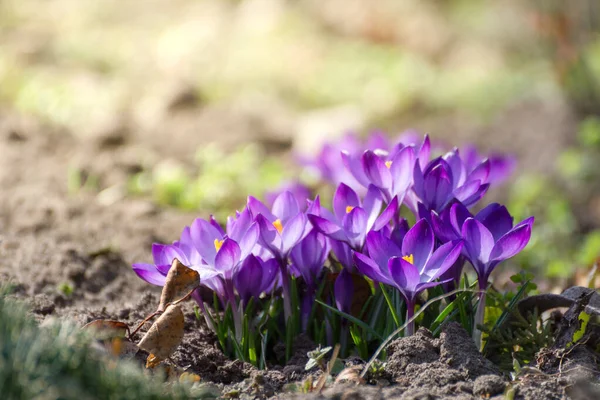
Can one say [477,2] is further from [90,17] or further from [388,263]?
[388,263]

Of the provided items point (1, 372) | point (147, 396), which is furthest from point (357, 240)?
point (1, 372)

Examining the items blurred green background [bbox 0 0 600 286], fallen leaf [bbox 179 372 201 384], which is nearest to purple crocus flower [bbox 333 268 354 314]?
fallen leaf [bbox 179 372 201 384]

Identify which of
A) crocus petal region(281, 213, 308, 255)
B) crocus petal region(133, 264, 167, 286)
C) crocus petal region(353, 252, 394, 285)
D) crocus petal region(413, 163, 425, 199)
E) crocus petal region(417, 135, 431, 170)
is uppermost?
crocus petal region(417, 135, 431, 170)

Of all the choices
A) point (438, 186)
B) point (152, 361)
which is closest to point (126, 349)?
point (152, 361)

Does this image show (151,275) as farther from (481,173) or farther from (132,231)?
(132,231)

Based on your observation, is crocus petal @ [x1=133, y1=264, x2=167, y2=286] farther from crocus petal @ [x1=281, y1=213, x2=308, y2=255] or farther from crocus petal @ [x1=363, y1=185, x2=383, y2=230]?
crocus petal @ [x1=363, y1=185, x2=383, y2=230]

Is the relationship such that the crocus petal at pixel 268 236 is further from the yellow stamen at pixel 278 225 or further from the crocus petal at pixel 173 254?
the crocus petal at pixel 173 254

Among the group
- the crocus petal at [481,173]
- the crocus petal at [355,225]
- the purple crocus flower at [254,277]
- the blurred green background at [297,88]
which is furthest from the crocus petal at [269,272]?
the blurred green background at [297,88]
